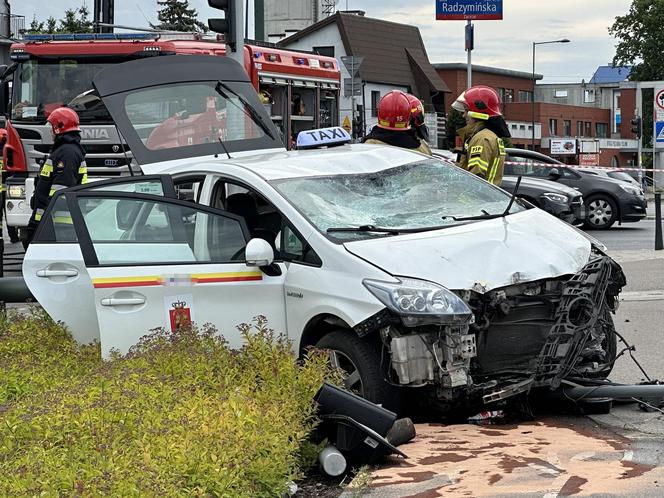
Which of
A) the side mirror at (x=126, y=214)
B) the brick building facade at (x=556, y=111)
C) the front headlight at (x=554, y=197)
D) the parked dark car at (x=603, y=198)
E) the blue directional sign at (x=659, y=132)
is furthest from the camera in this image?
the brick building facade at (x=556, y=111)

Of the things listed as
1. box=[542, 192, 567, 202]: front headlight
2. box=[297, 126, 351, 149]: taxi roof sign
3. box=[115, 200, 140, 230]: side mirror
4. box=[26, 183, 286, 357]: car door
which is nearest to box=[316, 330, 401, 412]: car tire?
box=[26, 183, 286, 357]: car door

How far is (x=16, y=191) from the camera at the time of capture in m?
16.1

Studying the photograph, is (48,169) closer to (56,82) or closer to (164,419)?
(56,82)

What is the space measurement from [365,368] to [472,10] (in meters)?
26.8

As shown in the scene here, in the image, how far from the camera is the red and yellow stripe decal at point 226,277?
6.83 m

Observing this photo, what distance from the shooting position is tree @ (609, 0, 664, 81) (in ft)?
295

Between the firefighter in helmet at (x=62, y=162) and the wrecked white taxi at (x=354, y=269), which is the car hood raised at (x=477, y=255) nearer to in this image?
the wrecked white taxi at (x=354, y=269)

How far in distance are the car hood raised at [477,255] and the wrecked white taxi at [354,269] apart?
1 centimetres

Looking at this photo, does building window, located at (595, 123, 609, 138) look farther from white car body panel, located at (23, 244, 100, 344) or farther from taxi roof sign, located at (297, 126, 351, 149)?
white car body panel, located at (23, 244, 100, 344)

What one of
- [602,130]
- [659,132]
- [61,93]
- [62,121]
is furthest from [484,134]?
[602,130]

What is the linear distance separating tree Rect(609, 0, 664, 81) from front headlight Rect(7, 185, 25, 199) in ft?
264

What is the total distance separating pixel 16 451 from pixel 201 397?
3.13 feet

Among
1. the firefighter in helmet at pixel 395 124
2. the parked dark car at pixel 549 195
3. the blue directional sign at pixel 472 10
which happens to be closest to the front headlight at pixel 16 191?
the parked dark car at pixel 549 195

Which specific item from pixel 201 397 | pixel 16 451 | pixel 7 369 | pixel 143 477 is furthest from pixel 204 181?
pixel 143 477
